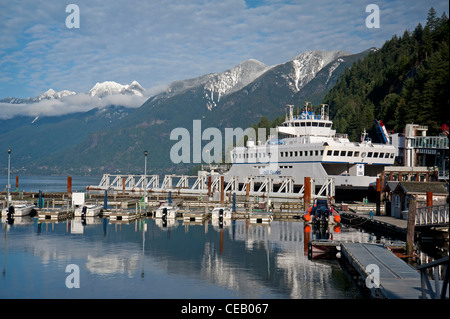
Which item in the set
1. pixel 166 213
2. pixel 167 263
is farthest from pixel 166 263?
pixel 166 213

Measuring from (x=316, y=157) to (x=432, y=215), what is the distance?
32.9 meters

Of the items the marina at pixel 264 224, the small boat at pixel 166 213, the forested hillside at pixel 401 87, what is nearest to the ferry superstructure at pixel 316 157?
the marina at pixel 264 224

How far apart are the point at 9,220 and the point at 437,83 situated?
2732 inches

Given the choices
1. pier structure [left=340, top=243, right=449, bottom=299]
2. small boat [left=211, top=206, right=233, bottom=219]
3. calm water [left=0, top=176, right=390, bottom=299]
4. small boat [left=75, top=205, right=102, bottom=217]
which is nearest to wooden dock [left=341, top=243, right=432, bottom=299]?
pier structure [left=340, top=243, right=449, bottom=299]

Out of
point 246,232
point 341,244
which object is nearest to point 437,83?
point 246,232

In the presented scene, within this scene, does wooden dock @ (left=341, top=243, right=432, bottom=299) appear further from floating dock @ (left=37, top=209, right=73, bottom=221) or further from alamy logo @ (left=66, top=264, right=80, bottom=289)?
floating dock @ (left=37, top=209, right=73, bottom=221)

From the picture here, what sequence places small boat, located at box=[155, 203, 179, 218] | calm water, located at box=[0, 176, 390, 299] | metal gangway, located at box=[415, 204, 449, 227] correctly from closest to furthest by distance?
calm water, located at box=[0, 176, 390, 299], metal gangway, located at box=[415, 204, 449, 227], small boat, located at box=[155, 203, 179, 218]

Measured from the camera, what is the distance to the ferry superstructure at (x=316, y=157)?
6912 centimetres

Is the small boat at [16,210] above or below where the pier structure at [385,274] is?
above

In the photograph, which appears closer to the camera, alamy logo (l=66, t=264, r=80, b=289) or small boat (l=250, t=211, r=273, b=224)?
alamy logo (l=66, t=264, r=80, b=289)

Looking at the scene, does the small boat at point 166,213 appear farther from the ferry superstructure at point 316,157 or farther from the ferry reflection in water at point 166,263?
the ferry superstructure at point 316,157

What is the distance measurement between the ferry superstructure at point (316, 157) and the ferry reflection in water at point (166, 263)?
2058cm

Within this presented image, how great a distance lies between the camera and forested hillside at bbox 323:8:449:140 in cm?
8156

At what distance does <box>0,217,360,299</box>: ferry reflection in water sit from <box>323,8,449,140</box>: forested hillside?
1508 inches
